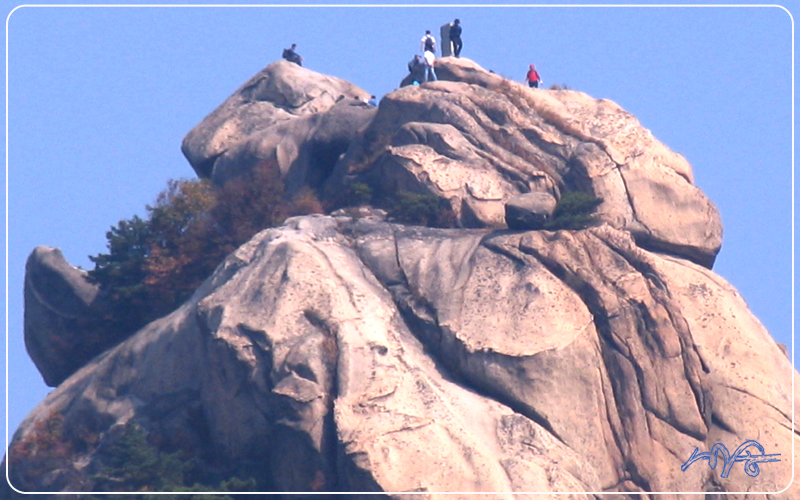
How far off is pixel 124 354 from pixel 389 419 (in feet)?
26.2

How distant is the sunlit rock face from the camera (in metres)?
30.5

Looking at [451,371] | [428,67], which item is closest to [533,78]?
[428,67]

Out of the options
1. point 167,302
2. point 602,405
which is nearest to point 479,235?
point 602,405

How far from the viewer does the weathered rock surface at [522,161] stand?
36.9 metres

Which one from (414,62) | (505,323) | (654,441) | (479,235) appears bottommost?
(654,441)

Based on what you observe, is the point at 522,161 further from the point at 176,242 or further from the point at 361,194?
the point at 176,242

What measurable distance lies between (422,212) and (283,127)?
9.13m

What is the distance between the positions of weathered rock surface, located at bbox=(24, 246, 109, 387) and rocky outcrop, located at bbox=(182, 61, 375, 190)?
582cm

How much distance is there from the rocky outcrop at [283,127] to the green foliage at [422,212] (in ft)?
18.0

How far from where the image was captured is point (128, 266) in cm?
3903

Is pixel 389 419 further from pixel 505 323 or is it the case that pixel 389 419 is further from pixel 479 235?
pixel 479 235

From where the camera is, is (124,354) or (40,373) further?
(40,373)

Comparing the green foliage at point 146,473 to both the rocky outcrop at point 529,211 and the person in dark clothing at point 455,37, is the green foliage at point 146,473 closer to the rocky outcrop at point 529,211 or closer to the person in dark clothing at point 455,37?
the rocky outcrop at point 529,211
